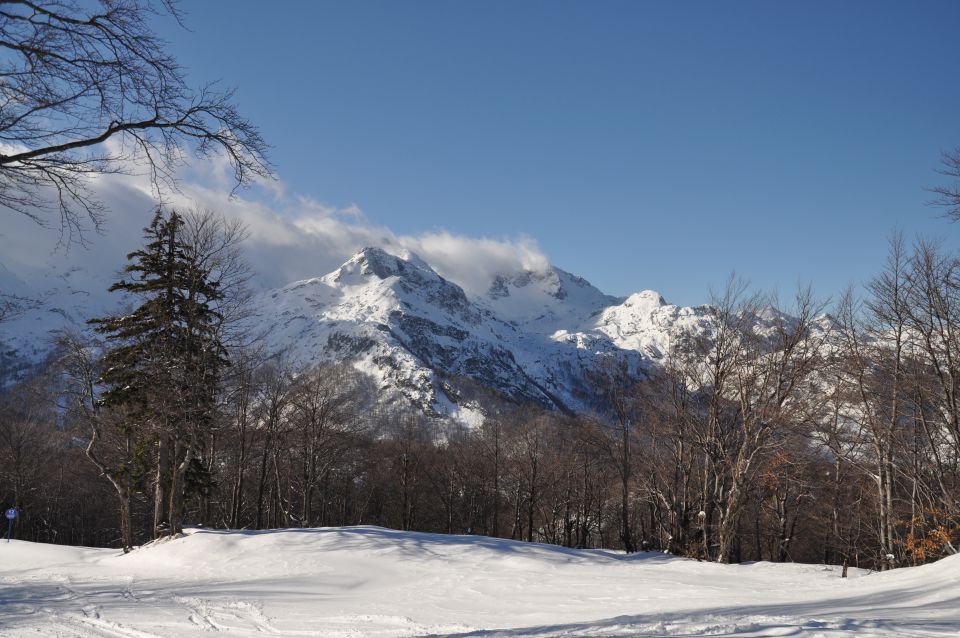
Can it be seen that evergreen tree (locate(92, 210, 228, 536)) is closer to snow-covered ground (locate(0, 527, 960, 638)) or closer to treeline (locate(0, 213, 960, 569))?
treeline (locate(0, 213, 960, 569))

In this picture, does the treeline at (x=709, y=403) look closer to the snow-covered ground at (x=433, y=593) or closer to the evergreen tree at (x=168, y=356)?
the evergreen tree at (x=168, y=356)

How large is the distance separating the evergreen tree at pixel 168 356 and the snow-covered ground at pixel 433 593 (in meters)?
3.45

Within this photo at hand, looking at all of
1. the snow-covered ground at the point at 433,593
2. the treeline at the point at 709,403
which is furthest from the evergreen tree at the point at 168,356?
the snow-covered ground at the point at 433,593

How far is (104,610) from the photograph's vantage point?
10.2 metres

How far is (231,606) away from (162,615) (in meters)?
1.26

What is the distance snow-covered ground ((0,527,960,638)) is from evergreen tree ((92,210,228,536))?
345 centimetres

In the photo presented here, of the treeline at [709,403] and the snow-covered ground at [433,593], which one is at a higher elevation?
the treeline at [709,403]

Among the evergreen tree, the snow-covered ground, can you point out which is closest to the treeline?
the evergreen tree

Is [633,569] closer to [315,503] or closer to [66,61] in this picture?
[66,61]

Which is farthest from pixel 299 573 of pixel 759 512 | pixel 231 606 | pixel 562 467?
pixel 759 512

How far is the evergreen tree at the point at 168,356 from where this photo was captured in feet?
64.2

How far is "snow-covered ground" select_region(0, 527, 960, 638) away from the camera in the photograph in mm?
8016

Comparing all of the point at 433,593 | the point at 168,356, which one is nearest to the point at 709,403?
the point at 433,593

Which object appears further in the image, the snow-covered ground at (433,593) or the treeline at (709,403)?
the treeline at (709,403)
